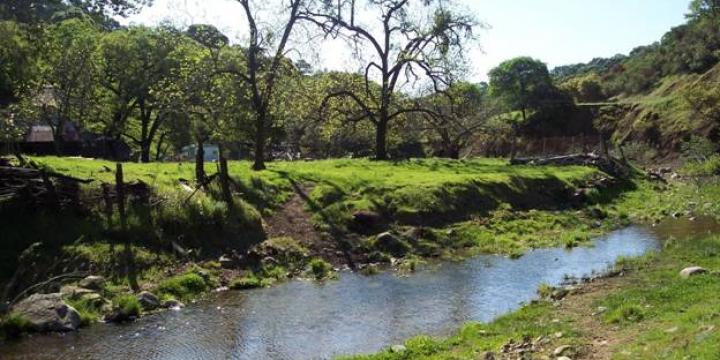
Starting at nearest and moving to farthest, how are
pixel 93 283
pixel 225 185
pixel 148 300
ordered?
1. pixel 148 300
2. pixel 93 283
3. pixel 225 185

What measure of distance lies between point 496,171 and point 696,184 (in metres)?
14.2

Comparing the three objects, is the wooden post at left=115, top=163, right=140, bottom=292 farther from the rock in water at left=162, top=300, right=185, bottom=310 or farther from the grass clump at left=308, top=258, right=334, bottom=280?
the grass clump at left=308, top=258, right=334, bottom=280

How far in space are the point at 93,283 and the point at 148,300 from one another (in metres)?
1.98

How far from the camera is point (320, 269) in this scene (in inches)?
947

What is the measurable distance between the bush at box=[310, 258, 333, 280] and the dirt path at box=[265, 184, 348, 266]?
89 centimetres

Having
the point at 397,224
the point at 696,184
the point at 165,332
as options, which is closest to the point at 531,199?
the point at 397,224

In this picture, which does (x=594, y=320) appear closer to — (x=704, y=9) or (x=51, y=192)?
(x=51, y=192)

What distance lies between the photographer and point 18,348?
1562 cm

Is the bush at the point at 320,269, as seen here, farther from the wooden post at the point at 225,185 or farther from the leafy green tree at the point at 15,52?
the leafy green tree at the point at 15,52

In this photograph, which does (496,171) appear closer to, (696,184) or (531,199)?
(531,199)

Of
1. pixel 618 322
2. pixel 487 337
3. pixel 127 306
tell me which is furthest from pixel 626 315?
pixel 127 306

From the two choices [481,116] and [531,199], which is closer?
[531,199]

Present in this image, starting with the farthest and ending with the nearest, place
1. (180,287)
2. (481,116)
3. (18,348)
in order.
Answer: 1. (481,116)
2. (180,287)
3. (18,348)

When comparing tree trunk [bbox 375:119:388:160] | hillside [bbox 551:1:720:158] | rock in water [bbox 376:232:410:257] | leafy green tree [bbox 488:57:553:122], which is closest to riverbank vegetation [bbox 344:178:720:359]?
rock in water [bbox 376:232:410:257]
